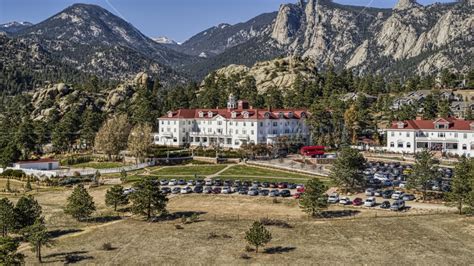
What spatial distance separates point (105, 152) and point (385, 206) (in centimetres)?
8169

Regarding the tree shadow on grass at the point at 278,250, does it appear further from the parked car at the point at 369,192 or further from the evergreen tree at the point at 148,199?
the parked car at the point at 369,192

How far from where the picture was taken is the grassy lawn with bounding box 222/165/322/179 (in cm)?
11046

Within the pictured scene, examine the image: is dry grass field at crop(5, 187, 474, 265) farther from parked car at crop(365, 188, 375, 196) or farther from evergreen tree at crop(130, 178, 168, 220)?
parked car at crop(365, 188, 375, 196)

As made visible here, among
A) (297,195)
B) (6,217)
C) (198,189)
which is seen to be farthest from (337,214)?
(6,217)

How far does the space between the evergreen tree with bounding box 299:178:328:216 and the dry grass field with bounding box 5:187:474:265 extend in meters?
1.58

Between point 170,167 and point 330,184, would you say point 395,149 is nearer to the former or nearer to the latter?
point 330,184

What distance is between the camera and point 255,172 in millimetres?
115000

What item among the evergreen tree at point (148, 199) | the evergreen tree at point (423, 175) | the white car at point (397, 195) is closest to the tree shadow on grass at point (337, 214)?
the white car at point (397, 195)

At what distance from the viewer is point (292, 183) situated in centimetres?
10081

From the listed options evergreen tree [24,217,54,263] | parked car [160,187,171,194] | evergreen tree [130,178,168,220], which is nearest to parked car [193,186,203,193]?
parked car [160,187,171,194]

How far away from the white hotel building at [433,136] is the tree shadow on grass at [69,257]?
9815cm

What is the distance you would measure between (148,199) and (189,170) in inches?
1621

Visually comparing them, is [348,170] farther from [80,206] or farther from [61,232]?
[61,232]

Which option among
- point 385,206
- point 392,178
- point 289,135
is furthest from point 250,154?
point 385,206
